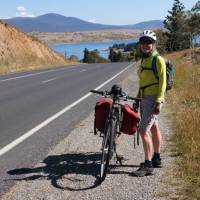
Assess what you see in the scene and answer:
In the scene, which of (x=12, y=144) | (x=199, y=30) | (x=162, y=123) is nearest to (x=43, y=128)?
(x=12, y=144)

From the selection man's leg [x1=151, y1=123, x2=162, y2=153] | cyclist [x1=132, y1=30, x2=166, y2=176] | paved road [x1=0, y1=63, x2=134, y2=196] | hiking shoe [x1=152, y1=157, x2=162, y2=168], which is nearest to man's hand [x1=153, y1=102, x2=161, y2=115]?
cyclist [x1=132, y1=30, x2=166, y2=176]

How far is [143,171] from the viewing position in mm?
6293

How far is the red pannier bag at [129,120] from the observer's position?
667 cm

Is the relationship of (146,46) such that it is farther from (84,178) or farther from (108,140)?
(84,178)

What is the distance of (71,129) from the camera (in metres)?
9.94

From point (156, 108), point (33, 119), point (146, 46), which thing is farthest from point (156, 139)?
point (33, 119)

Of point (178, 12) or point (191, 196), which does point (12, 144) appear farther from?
point (178, 12)

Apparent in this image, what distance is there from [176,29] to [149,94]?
4171 inches

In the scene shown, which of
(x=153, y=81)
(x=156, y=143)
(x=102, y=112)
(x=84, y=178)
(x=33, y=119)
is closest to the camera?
(x=84, y=178)

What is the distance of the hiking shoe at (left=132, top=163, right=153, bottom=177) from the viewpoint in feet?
20.6

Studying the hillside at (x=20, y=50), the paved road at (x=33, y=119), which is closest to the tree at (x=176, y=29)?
the hillside at (x=20, y=50)

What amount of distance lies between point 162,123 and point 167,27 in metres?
107

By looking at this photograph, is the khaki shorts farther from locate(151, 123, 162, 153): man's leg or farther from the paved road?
the paved road

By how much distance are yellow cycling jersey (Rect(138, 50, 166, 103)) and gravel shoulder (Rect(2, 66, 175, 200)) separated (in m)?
1.00
